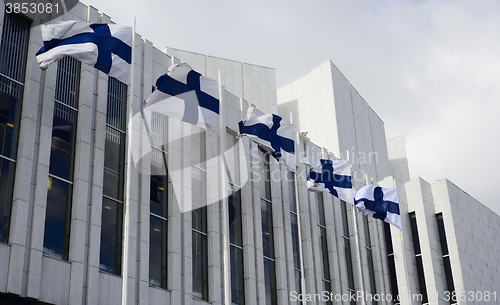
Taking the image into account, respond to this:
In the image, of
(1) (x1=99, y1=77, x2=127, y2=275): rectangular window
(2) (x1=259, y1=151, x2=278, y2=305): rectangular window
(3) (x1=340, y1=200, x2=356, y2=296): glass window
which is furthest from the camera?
(3) (x1=340, y1=200, x2=356, y2=296): glass window

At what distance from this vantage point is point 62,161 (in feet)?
76.3

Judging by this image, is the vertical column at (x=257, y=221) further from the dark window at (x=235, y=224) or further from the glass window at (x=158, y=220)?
the glass window at (x=158, y=220)

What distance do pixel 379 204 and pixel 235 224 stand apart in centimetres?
904

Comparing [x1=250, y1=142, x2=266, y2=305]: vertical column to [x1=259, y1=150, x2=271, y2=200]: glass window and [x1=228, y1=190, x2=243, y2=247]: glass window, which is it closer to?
[x1=259, y1=150, x2=271, y2=200]: glass window

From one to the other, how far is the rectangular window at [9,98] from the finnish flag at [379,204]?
1928 centimetres

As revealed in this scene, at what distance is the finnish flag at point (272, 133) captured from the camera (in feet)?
90.6

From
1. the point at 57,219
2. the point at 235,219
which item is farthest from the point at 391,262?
the point at 57,219

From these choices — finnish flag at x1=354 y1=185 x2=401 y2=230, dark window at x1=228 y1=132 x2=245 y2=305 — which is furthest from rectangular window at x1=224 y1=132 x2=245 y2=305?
finnish flag at x1=354 y1=185 x2=401 y2=230

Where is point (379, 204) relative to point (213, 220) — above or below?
above

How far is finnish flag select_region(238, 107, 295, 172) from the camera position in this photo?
27625mm

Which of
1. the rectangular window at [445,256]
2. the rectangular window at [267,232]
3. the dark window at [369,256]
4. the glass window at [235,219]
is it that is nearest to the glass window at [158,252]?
the glass window at [235,219]
